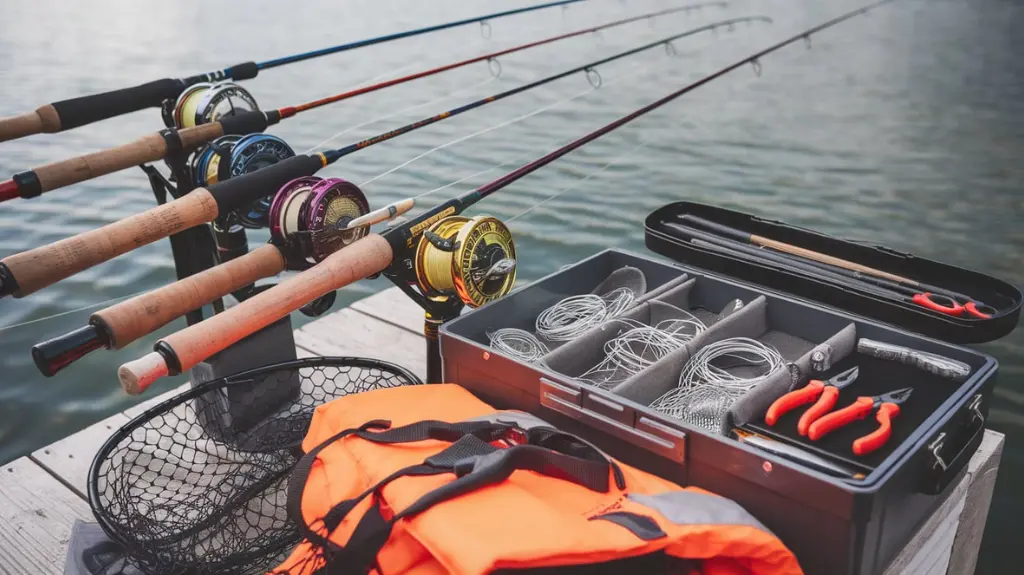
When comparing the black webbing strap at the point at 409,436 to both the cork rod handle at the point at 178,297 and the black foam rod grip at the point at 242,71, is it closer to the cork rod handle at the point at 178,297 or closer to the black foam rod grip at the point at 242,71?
the cork rod handle at the point at 178,297

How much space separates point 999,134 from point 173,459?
643 cm

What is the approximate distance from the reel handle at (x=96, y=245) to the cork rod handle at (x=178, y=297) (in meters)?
0.14

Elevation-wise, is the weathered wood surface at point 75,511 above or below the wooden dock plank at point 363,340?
above

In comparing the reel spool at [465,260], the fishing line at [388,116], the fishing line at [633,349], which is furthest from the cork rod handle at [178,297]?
the fishing line at [388,116]

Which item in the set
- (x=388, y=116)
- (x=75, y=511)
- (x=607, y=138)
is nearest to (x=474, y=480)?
(x=75, y=511)

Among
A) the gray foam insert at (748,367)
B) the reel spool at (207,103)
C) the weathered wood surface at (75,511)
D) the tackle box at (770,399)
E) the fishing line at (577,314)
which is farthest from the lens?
the reel spool at (207,103)

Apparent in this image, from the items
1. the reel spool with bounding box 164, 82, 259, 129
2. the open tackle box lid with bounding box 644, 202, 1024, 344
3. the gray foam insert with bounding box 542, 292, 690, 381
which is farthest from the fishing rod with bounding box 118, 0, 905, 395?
the reel spool with bounding box 164, 82, 259, 129

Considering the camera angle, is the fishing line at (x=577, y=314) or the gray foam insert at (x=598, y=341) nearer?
the gray foam insert at (x=598, y=341)

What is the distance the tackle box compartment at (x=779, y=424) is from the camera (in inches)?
47.2

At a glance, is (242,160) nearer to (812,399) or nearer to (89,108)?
(89,108)

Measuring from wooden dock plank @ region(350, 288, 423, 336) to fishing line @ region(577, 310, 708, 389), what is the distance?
0.98 meters

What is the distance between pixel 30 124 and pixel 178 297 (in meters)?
0.88

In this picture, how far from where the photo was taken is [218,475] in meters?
1.86

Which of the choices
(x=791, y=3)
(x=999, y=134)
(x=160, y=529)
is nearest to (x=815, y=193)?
(x=999, y=134)
